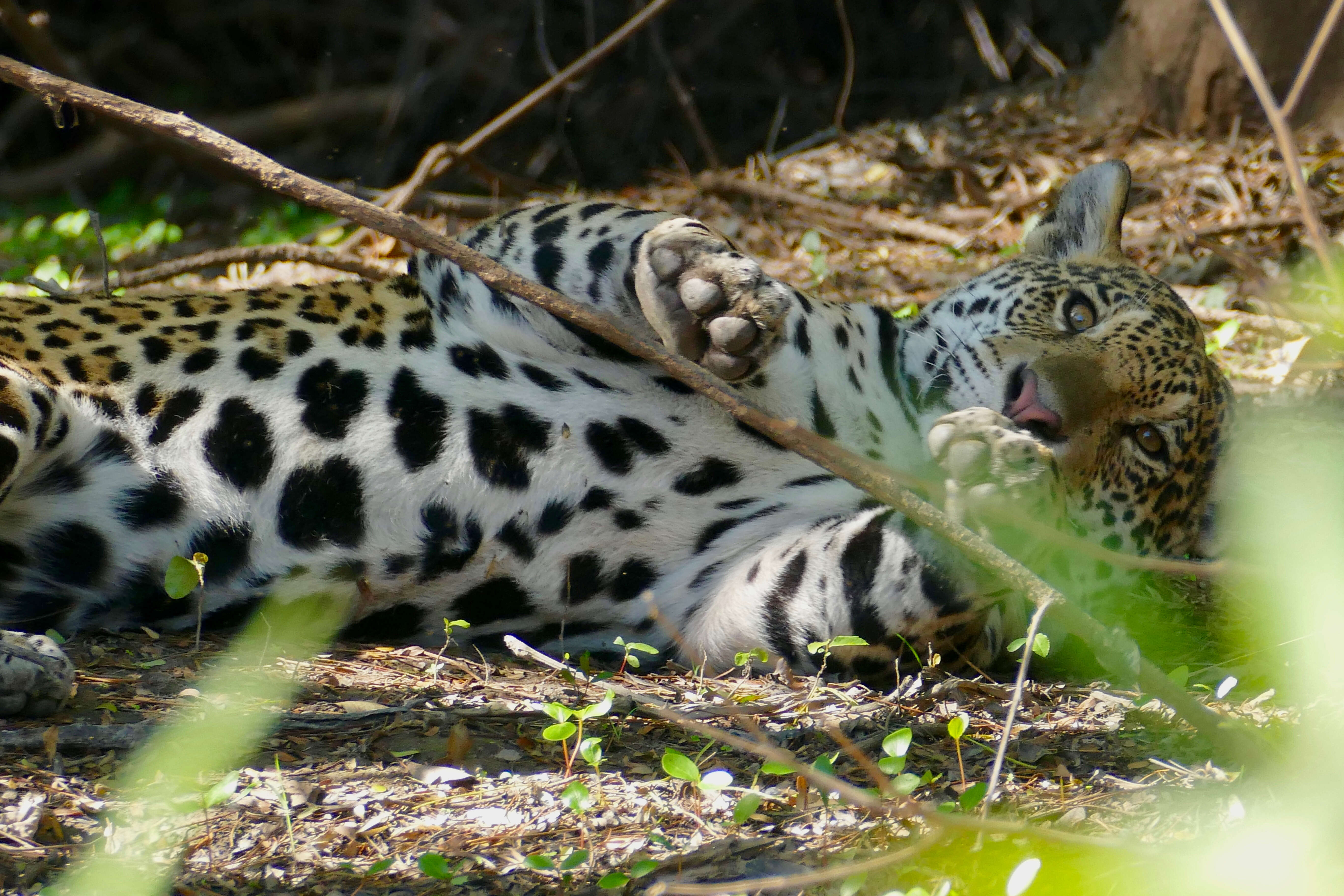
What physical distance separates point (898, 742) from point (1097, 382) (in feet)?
5.11

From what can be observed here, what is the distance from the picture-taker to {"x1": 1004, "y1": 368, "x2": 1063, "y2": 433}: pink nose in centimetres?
342

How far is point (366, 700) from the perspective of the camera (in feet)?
10.1

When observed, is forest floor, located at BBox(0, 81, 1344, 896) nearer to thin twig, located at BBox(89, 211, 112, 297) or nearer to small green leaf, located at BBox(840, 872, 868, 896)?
small green leaf, located at BBox(840, 872, 868, 896)

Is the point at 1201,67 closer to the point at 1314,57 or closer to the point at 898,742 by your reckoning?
the point at 898,742

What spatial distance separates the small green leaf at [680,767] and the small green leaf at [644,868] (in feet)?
0.58

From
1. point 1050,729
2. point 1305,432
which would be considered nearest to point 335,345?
point 1050,729

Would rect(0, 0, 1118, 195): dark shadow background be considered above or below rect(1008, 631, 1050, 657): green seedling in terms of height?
above

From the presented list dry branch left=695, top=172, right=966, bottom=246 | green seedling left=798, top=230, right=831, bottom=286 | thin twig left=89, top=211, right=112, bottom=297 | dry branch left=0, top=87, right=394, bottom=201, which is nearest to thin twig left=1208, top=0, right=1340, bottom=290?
thin twig left=89, top=211, right=112, bottom=297

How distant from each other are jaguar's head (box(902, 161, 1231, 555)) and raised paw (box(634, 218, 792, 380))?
0.77m

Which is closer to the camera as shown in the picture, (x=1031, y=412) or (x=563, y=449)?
(x=1031, y=412)

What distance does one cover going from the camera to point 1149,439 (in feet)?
12.3

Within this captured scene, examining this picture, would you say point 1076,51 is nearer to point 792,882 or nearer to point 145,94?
point 145,94

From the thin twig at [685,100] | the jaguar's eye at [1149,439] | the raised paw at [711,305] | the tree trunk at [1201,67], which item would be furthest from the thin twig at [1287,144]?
the thin twig at [685,100]

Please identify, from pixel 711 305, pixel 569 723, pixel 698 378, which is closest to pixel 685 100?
pixel 711 305
